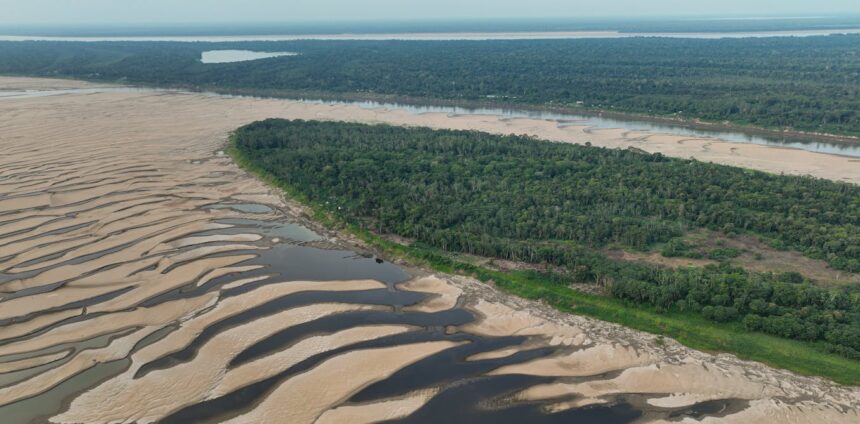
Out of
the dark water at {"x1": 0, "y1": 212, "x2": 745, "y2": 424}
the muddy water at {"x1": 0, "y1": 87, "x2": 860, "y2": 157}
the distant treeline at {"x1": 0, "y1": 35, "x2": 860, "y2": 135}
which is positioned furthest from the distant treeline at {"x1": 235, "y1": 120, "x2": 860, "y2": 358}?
the distant treeline at {"x1": 0, "y1": 35, "x2": 860, "y2": 135}

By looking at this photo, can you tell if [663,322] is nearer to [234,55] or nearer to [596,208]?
[596,208]

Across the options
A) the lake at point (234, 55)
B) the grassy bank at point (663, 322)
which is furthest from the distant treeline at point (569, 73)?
the grassy bank at point (663, 322)

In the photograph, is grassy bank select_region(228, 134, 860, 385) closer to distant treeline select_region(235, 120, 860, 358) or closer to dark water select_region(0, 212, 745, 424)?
distant treeline select_region(235, 120, 860, 358)

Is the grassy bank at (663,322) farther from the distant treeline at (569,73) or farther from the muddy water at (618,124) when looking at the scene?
the distant treeline at (569,73)

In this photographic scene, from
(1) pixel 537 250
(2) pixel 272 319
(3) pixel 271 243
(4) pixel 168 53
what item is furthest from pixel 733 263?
(4) pixel 168 53

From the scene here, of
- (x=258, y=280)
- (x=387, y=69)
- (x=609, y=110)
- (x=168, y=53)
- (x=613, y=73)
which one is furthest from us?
(x=168, y=53)

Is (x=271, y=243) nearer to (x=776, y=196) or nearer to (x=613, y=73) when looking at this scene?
(x=776, y=196)

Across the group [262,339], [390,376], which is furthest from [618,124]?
[262,339]
